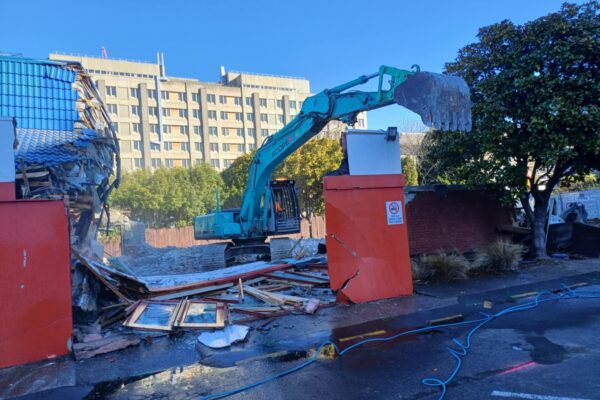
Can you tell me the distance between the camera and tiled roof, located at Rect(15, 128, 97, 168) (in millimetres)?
10633

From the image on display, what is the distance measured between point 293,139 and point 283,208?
3032 mm

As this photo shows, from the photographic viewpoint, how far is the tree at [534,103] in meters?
11.5

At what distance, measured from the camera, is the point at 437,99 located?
881cm

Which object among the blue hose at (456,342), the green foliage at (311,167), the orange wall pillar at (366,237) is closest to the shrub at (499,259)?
the blue hose at (456,342)

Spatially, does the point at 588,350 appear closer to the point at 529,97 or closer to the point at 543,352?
the point at 543,352

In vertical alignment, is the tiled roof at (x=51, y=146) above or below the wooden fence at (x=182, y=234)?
above

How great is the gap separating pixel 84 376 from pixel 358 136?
6781 mm

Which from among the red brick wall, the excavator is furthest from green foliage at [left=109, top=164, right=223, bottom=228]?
the red brick wall

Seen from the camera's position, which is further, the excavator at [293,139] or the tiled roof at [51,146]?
the tiled roof at [51,146]

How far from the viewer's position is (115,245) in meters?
29.1

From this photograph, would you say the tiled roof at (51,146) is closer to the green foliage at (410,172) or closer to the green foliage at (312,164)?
the green foliage at (312,164)

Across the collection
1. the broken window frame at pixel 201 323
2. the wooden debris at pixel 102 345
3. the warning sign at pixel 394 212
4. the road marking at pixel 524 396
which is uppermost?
the warning sign at pixel 394 212

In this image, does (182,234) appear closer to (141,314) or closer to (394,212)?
(394,212)

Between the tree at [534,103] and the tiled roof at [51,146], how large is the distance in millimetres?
11009
